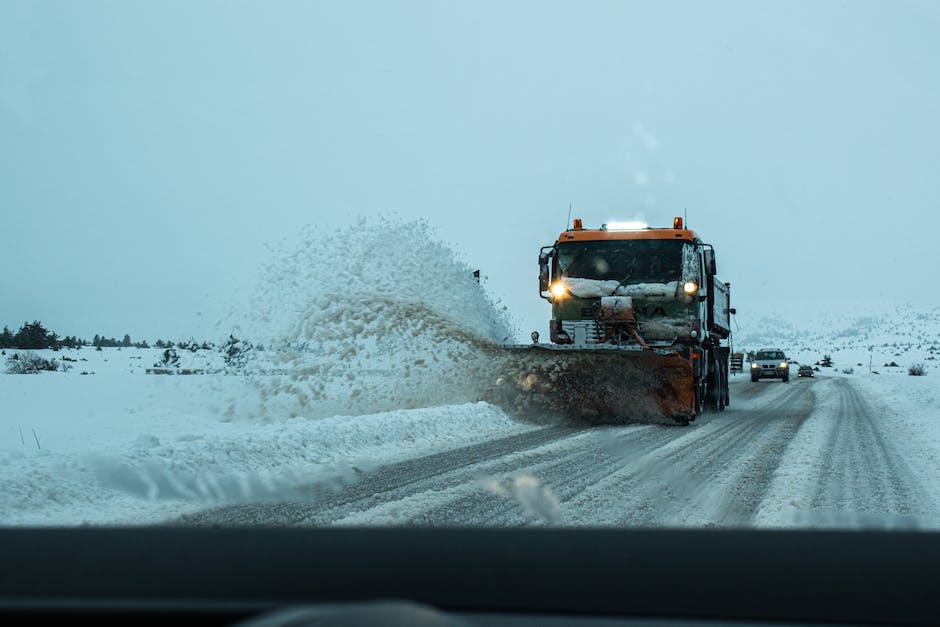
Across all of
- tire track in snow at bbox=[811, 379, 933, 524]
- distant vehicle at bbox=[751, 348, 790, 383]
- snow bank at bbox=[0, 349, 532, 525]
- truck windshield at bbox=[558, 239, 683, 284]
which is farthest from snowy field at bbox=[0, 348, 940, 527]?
distant vehicle at bbox=[751, 348, 790, 383]

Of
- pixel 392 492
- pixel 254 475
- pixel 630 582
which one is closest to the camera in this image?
pixel 630 582

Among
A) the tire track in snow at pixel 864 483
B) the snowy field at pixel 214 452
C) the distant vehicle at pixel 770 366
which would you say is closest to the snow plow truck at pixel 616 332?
the snowy field at pixel 214 452

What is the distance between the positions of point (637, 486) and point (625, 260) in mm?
7641

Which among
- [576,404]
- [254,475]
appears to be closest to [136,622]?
[254,475]

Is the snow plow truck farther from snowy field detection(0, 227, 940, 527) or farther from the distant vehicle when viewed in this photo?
the distant vehicle

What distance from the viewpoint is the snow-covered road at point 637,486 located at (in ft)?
19.0

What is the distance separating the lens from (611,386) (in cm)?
1390

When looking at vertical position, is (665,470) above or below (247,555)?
below

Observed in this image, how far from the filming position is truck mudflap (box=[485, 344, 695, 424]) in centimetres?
1379

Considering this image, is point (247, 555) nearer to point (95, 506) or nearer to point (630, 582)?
point (630, 582)

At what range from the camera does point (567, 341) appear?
14523mm

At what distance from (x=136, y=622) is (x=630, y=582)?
0.96 meters

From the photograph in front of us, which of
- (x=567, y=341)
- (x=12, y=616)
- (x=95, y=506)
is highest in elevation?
(x=567, y=341)

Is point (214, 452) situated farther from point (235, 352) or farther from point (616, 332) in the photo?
point (616, 332)
